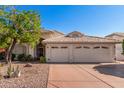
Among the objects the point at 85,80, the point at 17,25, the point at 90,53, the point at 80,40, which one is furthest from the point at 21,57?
the point at 85,80

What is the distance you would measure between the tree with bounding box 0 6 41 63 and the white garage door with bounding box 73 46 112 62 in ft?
20.2

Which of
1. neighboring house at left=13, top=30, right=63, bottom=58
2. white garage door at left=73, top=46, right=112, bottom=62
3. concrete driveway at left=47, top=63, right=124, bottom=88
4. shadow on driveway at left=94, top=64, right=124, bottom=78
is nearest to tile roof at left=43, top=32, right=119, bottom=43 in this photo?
white garage door at left=73, top=46, right=112, bottom=62

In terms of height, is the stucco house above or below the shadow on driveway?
above

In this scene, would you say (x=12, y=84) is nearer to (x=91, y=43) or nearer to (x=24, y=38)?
(x=24, y=38)

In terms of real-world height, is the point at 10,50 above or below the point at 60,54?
above

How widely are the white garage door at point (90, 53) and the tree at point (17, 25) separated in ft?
20.2

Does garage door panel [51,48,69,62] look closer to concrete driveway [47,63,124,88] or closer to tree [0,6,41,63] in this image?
tree [0,6,41,63]

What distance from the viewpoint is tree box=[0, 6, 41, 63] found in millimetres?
19328

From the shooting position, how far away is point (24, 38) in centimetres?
2014

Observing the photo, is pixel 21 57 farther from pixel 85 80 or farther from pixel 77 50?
pixel 85 80

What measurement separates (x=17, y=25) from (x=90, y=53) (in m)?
9.47

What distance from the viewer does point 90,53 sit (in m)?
24.4

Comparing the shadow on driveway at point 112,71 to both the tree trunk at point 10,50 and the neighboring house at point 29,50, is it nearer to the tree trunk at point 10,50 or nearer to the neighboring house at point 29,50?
the tree trunk at point 10,50
